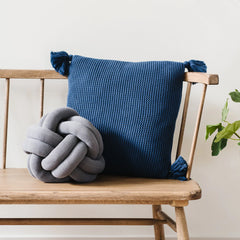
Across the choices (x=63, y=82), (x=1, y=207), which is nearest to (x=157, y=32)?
(x=63, y=82)

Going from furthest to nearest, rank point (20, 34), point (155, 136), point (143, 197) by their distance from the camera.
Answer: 1. point (20, 34)
2. point (155, 136)
3. point (143, 197)

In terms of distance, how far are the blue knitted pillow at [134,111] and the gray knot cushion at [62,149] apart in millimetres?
106

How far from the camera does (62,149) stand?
89cm

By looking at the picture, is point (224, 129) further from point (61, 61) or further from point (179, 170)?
point (61, 61)

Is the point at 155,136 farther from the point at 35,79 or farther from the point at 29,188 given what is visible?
the point at 35,79

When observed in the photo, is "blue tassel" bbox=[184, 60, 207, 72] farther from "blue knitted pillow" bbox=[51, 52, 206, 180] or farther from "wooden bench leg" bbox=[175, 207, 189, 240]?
"wooden bench leg" bbox=[175, 207, 189, 240]

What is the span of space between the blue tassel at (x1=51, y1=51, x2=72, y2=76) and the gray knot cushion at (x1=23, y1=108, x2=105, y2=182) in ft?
0.78

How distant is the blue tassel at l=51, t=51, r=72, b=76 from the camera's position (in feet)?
3.73

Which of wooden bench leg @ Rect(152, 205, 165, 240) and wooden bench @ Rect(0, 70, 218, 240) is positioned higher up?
wooden bench @ Rect(0, 70, 218, 240)

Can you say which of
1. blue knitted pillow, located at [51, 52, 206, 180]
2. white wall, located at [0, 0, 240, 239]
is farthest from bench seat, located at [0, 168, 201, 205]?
white wall, located at [0, 0, 240, 239]

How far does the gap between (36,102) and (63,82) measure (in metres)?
0.12

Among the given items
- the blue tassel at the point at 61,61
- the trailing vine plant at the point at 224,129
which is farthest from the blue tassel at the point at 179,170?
the blue tassel at the point at 61,61

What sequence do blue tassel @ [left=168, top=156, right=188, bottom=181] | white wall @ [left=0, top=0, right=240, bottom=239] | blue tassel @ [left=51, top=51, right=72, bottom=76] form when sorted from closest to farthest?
blue tassel @ [left=168, top=156, right=188, bottom=181] → blue tassel @ [left=51, top=51, right=72, bottom=76] → white wall @ [left=0, top=0, right=240, bottom=239]

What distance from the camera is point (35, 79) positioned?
4.40ft
